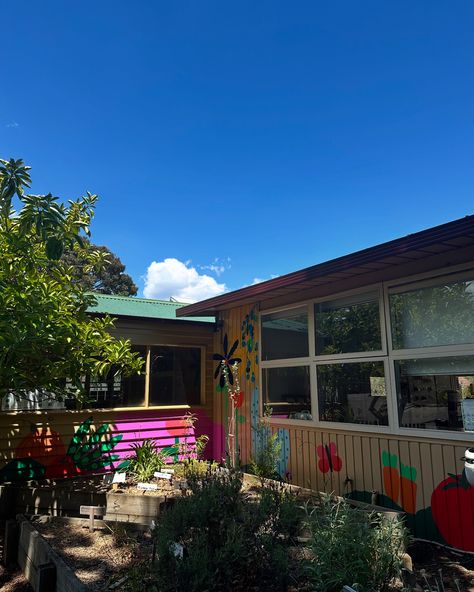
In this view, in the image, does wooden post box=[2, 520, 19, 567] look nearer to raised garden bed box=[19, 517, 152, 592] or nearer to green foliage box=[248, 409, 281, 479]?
raised garden bed box=[19, 517, 152, 592]

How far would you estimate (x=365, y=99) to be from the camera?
27.9 ft

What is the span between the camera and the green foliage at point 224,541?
6.81 feet

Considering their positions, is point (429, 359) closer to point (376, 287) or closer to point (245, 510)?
point (376, 287)

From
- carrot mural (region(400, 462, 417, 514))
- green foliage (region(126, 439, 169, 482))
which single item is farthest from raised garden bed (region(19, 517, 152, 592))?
carrot mural (region(400, 462, 417, 514))

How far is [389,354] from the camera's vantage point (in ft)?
14.5

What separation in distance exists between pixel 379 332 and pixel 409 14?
5071mm

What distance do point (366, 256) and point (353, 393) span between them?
5.95ft

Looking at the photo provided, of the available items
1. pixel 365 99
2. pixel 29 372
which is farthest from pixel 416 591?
pixel 365 99

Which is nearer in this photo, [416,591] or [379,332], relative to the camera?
[416,591]

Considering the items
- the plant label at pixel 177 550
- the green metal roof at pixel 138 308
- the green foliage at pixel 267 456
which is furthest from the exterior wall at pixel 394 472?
the green metal roof at pixel 138 308

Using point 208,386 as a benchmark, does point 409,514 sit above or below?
below

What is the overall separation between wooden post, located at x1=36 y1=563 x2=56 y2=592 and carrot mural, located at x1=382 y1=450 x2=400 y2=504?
10.9ft

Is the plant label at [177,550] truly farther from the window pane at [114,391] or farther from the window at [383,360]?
the window pane at [114,391]

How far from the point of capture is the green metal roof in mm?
6941
